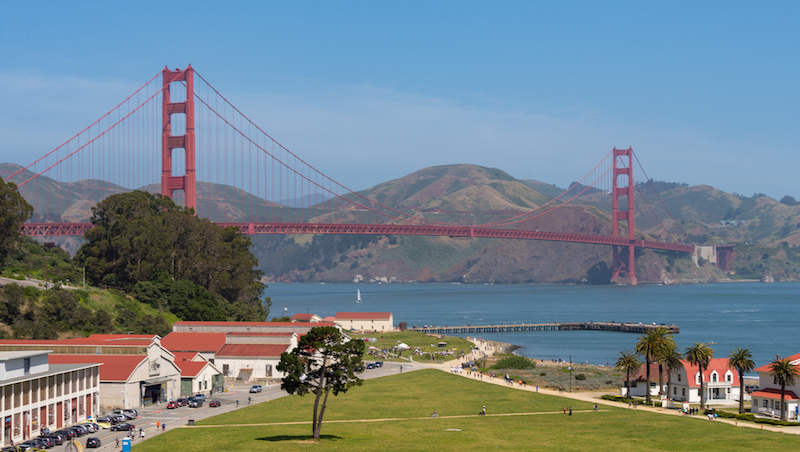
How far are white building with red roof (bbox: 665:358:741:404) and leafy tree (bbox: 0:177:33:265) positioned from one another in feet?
247

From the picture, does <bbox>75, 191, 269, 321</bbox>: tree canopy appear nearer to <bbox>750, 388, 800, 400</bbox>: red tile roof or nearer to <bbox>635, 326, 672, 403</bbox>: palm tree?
<bbox>635, 326, 672, 403</bbox>: palm tree

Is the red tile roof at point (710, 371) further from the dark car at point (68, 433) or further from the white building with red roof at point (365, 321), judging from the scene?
the white building with red roof at point (365, 321)

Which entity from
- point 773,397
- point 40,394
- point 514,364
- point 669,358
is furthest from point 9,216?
point 773,397

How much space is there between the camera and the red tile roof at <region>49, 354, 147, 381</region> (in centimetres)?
6869

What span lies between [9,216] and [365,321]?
203ft

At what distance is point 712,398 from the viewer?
251 ft

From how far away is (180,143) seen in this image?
145 m

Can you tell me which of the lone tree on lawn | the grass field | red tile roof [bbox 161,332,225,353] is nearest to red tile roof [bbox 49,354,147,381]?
the grass field

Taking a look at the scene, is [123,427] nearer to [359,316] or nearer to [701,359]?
[701,359]

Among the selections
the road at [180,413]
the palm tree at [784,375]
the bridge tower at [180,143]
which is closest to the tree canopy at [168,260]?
the bridge tower at [180,143]

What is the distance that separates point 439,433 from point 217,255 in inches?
3117

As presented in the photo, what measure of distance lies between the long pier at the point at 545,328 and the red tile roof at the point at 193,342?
61.3 meters

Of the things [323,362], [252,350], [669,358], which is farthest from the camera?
[252,350]

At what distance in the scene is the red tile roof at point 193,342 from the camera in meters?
92.1
